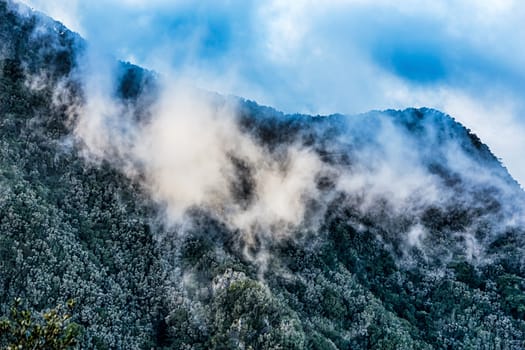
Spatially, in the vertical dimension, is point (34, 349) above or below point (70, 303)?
below

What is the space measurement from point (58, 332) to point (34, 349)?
8.09 ft

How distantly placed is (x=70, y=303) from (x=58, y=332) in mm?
2441

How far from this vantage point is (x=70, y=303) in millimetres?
50000

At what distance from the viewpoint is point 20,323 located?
47.2 metres

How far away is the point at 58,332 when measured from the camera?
48719 millimetres

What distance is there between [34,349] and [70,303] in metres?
4.37

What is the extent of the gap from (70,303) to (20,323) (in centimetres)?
414

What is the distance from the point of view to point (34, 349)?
49.0 m

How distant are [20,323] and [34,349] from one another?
3.07 meters
